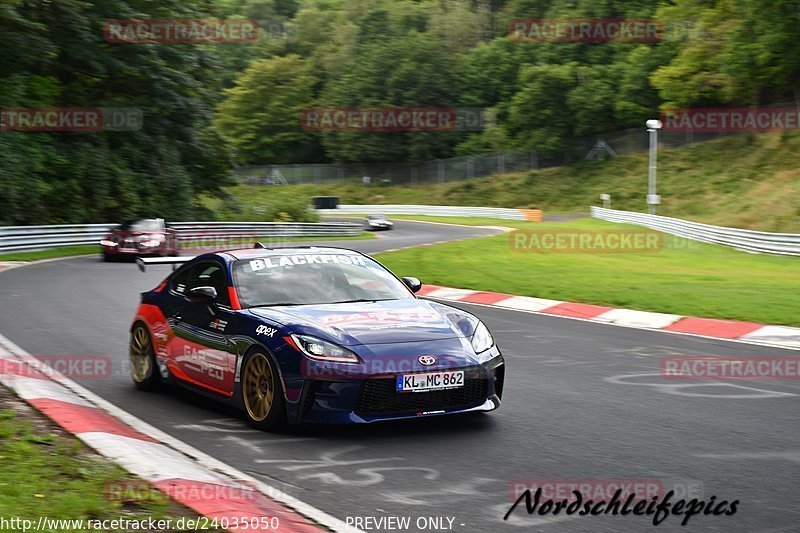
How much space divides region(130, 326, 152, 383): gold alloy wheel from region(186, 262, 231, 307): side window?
789 mm

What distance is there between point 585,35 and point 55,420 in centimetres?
8156

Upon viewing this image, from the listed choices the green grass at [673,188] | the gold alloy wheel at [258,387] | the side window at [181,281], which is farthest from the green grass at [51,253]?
the gold alloy wheel at [258,387]

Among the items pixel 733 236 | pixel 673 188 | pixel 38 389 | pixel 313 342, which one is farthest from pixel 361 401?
pixel 673 188

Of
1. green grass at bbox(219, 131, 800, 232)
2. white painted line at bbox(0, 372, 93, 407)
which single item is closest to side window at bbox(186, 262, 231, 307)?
white painted line at bbox(0, 372, 93, 407)

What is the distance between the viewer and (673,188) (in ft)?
215

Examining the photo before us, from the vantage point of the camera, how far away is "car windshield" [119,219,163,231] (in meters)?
30.1

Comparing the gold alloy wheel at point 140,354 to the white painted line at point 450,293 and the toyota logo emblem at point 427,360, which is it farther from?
the white painted line at point 450,293

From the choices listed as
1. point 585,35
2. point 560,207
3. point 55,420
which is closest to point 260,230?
point 560,207

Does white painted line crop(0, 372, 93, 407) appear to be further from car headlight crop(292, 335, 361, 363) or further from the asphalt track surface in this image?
car headlight crop(292, 335, 361, 363)

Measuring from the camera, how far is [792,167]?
61.0 m

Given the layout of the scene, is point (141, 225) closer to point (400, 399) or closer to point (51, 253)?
point (51, 253)

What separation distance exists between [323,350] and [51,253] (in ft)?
92.6

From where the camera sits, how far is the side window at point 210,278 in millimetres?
8445

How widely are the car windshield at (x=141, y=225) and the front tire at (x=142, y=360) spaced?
2103 centimetres
